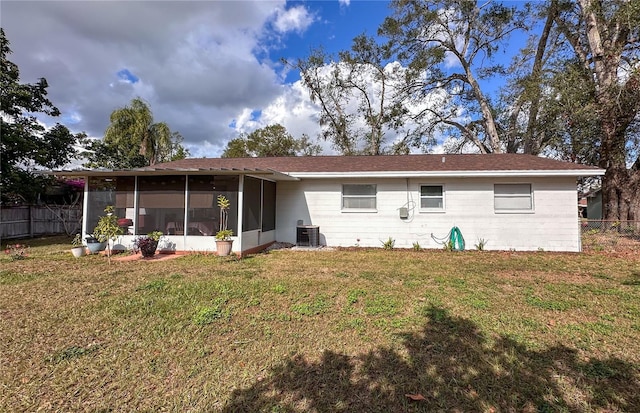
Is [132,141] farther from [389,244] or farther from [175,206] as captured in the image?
[389,244]

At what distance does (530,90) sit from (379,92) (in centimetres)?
1057

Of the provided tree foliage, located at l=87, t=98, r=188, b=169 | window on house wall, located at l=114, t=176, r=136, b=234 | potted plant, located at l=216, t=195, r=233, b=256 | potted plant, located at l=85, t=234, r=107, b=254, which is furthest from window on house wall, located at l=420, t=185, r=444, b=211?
tree foliage, located at l=87, t=98, r=188, b=169

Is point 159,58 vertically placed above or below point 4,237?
above

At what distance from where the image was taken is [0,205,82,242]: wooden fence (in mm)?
11859

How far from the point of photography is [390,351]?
120 inches

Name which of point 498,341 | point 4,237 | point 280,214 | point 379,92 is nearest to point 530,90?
point 379,92

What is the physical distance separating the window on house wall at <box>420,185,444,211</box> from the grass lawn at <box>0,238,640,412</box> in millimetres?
3969

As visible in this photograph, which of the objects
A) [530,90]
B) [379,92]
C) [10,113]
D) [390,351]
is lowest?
[390,351]

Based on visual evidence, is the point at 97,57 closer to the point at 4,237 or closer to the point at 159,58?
the point at 159,58

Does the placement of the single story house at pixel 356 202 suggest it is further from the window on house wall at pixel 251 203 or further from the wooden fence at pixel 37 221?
the wooden fence at pixel 37 221

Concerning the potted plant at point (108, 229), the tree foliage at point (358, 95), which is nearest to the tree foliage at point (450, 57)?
the tree foliage at point (358, 95)

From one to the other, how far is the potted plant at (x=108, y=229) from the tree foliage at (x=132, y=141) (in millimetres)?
11747

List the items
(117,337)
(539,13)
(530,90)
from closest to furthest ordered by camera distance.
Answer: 1. (117,337)
2. (530,90)
3. (539,13)

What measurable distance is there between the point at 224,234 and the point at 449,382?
6.41m
